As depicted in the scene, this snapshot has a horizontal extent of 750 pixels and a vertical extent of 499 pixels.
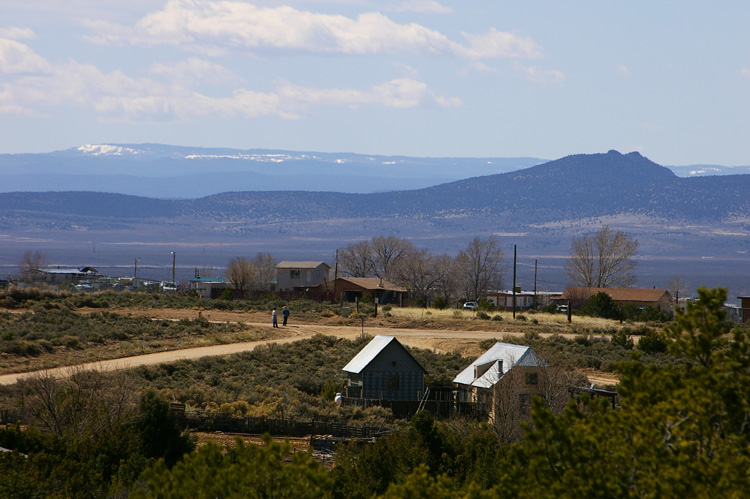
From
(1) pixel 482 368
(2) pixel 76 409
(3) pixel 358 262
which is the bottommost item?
(3) pixel 358 262

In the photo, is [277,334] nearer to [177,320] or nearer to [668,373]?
[177,320]

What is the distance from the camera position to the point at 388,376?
98.4 feet

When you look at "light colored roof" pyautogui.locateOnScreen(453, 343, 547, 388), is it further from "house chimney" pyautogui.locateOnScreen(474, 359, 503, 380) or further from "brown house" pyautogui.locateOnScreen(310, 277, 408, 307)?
"brown house" pyautogui.locateOnScreen(310, 277, 408, 307)

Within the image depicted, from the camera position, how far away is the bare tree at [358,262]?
118m

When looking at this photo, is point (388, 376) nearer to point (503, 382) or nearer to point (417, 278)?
point (503, 382)

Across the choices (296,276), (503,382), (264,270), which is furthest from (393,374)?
(264,270)

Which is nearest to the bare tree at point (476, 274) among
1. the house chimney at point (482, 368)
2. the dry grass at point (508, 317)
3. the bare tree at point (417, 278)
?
the bare tree at point (417, 278)

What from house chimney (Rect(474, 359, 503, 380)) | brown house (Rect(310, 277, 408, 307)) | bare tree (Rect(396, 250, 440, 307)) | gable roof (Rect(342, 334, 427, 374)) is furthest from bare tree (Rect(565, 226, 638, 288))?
house chimney (Rect(474, 359, 503, 380))

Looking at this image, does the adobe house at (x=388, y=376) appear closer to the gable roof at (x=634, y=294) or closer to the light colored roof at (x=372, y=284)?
the light colored roof at (x=372, y=284)

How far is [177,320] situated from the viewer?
55.6 meters

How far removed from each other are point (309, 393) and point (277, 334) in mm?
17899

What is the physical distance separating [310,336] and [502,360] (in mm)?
23359

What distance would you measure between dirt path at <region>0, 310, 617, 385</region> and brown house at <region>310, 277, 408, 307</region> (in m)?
20.1

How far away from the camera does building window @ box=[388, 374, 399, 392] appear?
2998 centimetres
